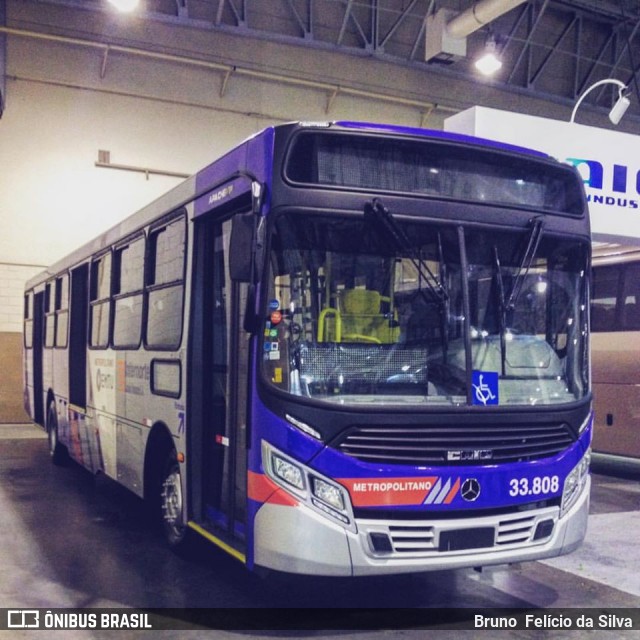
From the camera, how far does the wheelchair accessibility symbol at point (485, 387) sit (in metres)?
5.02

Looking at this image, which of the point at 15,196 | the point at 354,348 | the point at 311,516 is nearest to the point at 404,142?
the point at 354,348

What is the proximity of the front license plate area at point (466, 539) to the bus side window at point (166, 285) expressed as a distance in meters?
2.52

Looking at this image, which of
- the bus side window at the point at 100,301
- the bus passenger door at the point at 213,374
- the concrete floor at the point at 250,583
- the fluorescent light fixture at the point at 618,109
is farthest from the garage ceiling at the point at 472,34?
A: the bus passenger door at the point at 213,374

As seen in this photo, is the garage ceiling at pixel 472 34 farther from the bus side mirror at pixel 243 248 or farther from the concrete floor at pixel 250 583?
the bus side mirror at pixel 243 248

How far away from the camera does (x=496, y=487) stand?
4984 mm

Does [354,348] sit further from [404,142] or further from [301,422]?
[404,142]

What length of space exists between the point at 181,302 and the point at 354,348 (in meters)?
1.92

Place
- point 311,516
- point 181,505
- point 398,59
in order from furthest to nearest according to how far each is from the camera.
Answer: point 398,59 < point 181,505 < point 311,516

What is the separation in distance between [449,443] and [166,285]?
2847 mm

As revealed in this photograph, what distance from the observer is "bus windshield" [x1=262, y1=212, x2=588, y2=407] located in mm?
4848

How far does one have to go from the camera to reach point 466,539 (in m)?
4.88

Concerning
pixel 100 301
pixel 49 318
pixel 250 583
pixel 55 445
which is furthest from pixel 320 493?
pixel 49 318

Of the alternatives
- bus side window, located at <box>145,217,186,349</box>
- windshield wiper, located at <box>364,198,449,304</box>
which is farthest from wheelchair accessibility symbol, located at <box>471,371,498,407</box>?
bus side window, located at <box>145,217,186,349</box>

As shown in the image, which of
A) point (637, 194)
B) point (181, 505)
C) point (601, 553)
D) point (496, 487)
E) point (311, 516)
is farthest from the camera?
point (637, 194)
